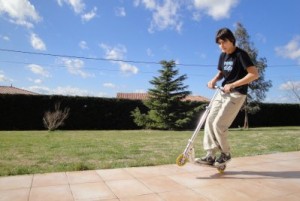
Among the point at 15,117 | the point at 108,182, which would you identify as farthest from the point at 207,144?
the point at 15,117

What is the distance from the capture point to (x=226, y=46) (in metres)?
3.93

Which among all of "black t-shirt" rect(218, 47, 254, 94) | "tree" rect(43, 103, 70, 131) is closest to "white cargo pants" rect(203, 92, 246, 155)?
"black t-shirt" rect(218, 47, 254, 94)

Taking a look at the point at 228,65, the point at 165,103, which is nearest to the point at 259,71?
the point at 165,103

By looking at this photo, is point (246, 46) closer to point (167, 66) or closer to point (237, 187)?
point (167, 66)

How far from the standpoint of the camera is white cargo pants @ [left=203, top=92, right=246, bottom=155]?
3.81 metres

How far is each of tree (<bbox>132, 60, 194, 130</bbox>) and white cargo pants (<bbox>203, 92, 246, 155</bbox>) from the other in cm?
1596

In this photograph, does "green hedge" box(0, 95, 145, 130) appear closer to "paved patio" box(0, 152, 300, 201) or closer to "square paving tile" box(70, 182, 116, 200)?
"paved patio" box(0, 152, 300, 201)

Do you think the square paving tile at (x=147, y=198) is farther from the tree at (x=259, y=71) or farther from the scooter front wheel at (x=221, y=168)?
the tree at (x=259, y=71)

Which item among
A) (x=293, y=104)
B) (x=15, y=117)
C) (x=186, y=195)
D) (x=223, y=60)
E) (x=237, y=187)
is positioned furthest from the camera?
(x=293, y=104)

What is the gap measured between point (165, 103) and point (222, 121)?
16284 mm

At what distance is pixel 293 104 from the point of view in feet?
95.3

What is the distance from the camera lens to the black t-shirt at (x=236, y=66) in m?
3.76

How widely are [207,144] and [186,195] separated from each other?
3.40 feet

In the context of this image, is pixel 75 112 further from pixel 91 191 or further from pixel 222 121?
pixel 91 191
